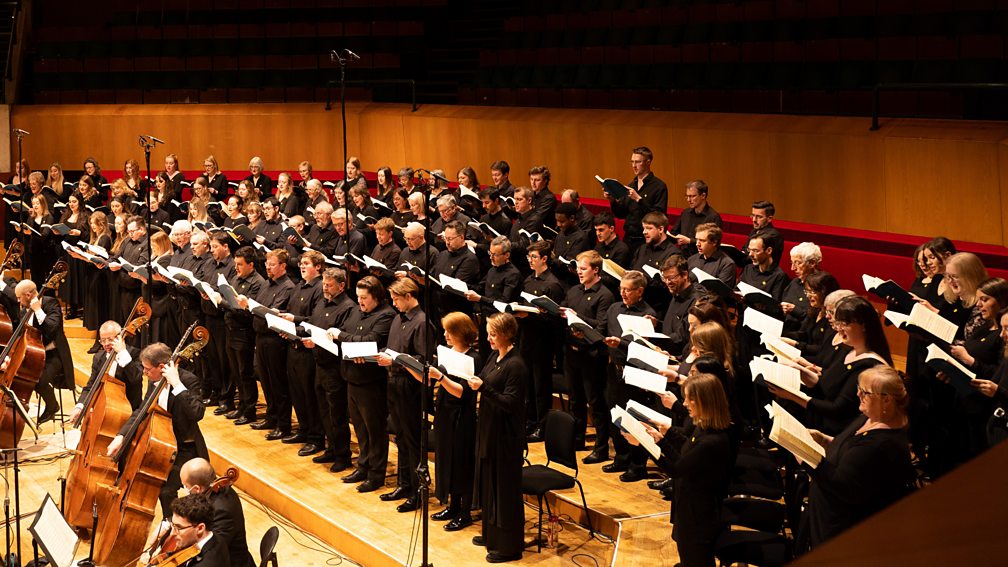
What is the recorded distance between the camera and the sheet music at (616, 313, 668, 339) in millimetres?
5605

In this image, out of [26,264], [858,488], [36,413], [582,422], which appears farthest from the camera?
[26,264]

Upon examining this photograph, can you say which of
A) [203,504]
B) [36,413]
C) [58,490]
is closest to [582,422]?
[203,504]

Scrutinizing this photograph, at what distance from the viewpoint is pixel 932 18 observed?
8.81m

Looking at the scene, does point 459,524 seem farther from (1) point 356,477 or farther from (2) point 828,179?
(2) point 828,179

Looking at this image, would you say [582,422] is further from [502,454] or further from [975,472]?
[975,472]

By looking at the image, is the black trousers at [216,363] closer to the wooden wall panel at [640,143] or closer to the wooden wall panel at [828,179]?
the wooden wall panel at [640,143]


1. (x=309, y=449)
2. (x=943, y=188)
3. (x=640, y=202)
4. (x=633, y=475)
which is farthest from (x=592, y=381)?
(x=943, y=188)

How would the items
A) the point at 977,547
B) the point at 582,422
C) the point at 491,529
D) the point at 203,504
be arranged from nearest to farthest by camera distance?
1. the point at 977,547
2. the point at 203,504
3. the point at 491,529
4. the point at 582,422

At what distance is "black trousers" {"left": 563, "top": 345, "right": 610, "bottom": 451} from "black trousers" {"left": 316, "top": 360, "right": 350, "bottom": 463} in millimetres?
1395

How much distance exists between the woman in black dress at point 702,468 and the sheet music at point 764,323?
0.86 meters

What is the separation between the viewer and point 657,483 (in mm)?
5953

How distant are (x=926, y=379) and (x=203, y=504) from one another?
10.7ft

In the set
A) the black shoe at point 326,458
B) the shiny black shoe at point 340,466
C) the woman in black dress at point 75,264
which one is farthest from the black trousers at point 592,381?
the woman in black dress at point 75,264

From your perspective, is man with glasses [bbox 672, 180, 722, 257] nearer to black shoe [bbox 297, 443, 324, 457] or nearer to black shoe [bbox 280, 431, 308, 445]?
black shoe [bbox 297, 443, 324, 457]
